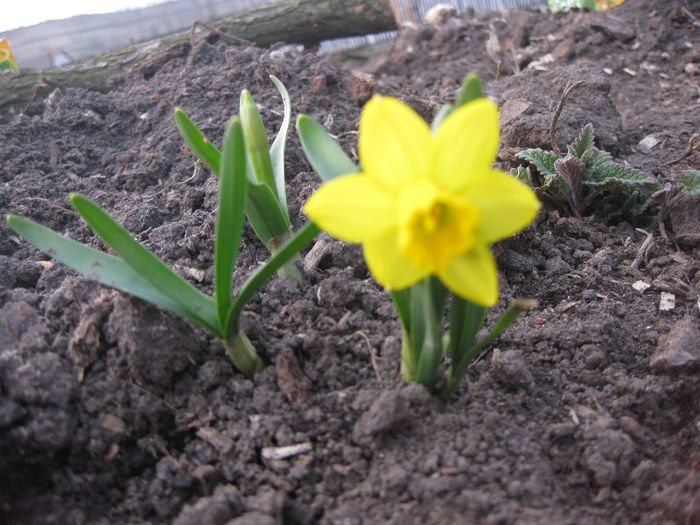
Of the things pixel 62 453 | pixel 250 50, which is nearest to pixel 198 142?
pixel 62 453

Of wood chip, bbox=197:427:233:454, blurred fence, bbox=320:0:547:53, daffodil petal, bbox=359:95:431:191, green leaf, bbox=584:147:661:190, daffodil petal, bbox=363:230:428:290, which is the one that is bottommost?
wood chip, bbox=197:427:233:454

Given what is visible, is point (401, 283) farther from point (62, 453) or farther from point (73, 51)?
point (73, 51)

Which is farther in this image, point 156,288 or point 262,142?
point 262,142

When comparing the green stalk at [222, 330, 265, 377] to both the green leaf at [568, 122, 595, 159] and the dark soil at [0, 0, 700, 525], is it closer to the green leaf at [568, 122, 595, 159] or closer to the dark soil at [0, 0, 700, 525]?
the dark soil at [0, 0, 700, 525]

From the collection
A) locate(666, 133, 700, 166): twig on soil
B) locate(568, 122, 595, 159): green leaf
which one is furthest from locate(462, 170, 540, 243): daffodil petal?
locate(666, 133, 700, 166): twig on soil

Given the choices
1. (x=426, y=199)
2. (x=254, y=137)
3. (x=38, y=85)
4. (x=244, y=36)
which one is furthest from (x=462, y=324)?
(x=244, y=36)

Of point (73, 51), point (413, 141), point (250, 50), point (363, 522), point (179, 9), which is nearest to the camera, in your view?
point (413, 141)

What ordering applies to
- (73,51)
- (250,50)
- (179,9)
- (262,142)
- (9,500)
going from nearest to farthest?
(9,500) → (262,142) → (250,50) → (73,51) → (179,9)

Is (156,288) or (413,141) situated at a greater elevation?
(413,141)

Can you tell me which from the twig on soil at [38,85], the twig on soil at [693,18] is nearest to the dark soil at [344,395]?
the twig on soil at [38,85]
